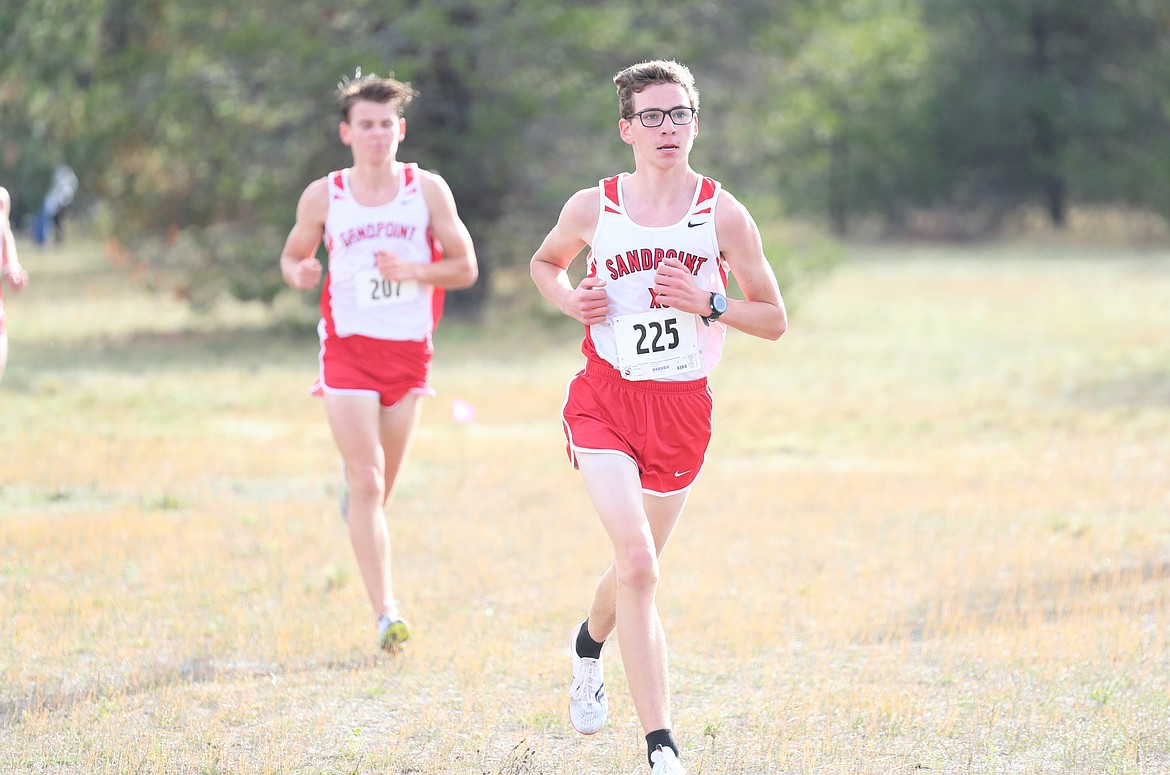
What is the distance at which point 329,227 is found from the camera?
661 centimetres

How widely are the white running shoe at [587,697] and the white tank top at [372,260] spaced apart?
200 cm

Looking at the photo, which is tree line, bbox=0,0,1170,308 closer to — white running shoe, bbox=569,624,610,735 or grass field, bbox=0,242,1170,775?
grass field, bbox=0,242,1170,775

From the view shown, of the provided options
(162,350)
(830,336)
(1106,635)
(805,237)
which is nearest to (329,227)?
(1106,635)

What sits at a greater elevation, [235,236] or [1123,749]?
[235,236]

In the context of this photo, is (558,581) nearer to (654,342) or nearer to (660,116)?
(654,342)

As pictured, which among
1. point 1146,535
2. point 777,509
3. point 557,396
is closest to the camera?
point 1146,535

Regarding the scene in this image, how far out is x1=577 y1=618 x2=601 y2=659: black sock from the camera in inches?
200

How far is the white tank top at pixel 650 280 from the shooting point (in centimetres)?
477

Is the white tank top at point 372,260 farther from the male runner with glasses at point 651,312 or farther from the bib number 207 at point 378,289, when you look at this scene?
the male runner with glasses at point 651,312

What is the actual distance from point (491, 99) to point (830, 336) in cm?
535

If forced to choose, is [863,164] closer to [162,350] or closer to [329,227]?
[162,350]

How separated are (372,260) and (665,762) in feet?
9.60

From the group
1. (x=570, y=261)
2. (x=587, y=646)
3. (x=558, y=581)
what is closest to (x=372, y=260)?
(x=570, y=261)

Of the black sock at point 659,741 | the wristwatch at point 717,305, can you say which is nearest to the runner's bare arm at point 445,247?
the wristwatch at point 717,305
